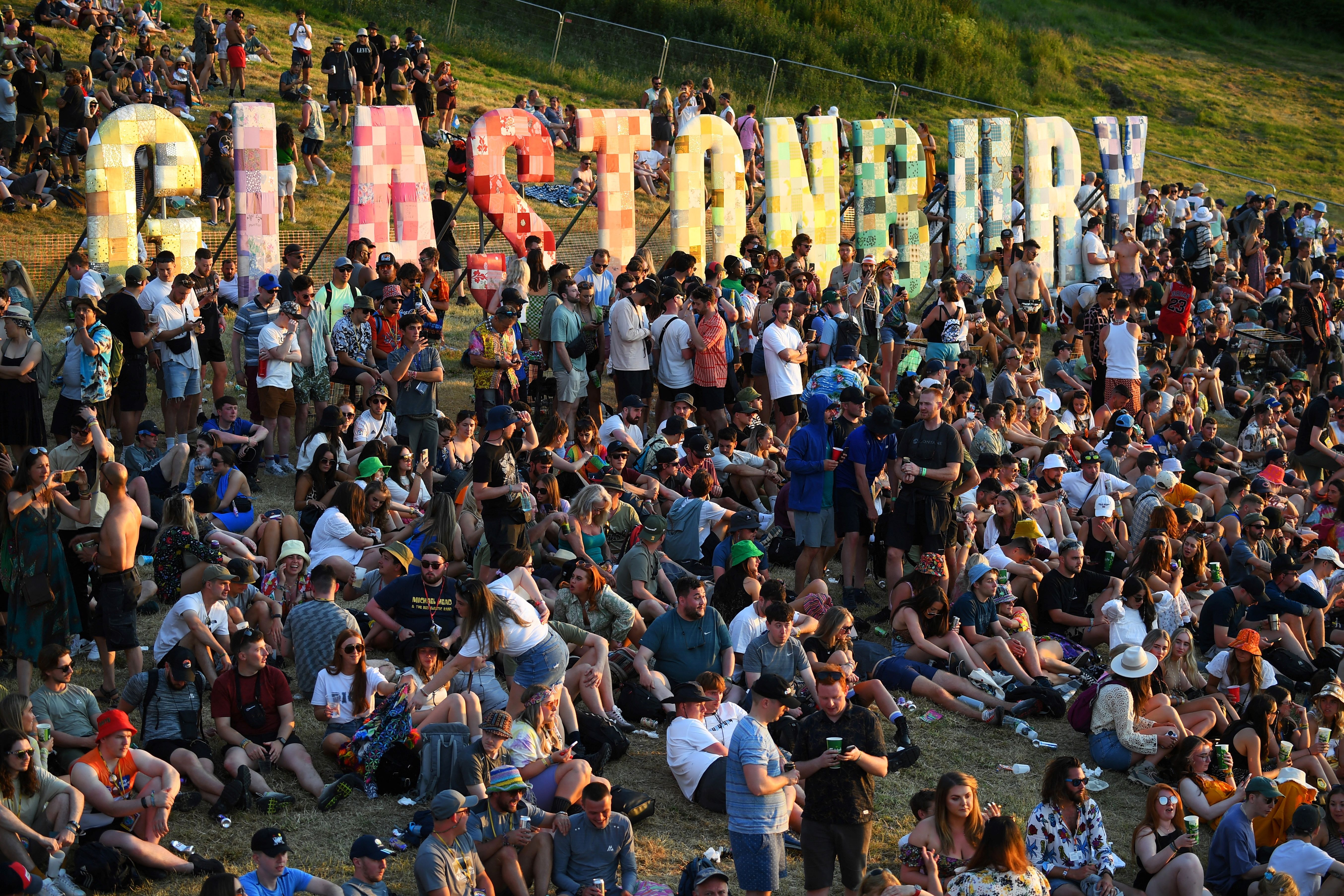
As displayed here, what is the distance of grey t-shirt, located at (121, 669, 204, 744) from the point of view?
8930 millimetres

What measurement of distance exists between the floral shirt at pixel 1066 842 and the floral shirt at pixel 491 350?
712 centimetres

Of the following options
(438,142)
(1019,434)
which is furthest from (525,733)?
(438,142)

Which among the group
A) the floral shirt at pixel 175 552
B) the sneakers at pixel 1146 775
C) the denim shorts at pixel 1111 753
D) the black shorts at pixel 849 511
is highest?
the black shorts at pixel 849 511

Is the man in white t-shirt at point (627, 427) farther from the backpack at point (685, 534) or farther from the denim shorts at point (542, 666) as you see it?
the denim shorts at point (542, 666)

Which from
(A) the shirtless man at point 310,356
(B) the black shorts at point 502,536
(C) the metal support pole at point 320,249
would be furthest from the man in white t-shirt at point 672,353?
(C) the metal support pole at point 320,249

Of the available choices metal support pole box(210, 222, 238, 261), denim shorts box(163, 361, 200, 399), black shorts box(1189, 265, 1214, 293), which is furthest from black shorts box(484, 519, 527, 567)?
black shorts box(1189, 265, 1214, 293)

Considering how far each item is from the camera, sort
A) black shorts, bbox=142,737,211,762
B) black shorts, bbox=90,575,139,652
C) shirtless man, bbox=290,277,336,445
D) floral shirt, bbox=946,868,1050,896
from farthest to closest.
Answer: shirtless man, bbox=290,277,336,445
black shorts, bbox=90,575,139,652
black shorts, bbox=142,737,211,762
floral shirt, bbox=946,868,1050,896

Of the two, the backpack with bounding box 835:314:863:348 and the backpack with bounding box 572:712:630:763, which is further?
the backpack with bounding box 835:314:863:348

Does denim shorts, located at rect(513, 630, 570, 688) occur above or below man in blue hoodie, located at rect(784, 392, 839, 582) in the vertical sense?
below

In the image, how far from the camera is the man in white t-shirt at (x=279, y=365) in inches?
531

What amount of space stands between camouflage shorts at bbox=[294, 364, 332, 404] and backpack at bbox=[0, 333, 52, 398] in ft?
7.00

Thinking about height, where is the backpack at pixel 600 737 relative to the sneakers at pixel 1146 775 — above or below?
Answer: above

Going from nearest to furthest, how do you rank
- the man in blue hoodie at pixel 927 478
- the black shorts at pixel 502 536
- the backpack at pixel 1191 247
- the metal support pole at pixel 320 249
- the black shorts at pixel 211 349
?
the black shorts at pixel 502 536 < the man in blue hoodie at pixel 927 478 < the black shorts at pixel 211 349 < the metal support pole at pixel 320 249 < the backpack at pixel 1191 247

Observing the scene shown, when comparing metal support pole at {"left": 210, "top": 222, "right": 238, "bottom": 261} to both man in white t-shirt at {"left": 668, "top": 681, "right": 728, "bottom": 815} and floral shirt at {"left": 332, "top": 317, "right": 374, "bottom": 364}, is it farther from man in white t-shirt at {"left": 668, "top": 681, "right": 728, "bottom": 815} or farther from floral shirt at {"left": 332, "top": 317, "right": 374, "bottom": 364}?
man in white t-shirt at {"left": 668, "top": 681, "right": 728, "bottom": 815}
